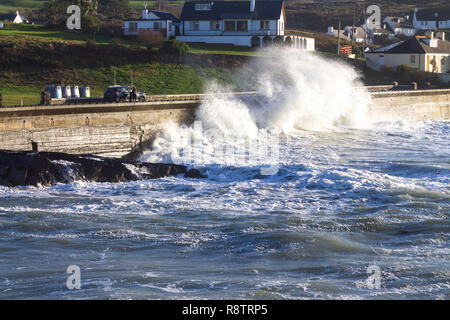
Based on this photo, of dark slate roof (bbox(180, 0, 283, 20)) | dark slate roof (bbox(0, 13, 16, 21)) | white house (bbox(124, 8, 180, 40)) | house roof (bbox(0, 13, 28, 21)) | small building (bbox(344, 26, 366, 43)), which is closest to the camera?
white house (bbox(124, 8, 180, 40))

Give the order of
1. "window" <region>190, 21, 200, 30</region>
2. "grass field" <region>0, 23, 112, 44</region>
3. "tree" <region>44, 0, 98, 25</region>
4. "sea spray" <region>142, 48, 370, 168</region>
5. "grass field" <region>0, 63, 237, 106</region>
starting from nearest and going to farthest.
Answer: "sea spray" <region>142, 48, 370, 168</region>, "grass field" <region>0, 63, 237, 106</region>, "grass field" <region>0, 23, 112, 44</region>, "window" <region>190, 21, 200, 30</region>, "tree" <region>44, 0, 98, 25</region>

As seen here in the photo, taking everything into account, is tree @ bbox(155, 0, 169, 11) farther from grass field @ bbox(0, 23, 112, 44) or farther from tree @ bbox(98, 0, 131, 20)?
grass field @ bbox(0, 23, 112, 44)

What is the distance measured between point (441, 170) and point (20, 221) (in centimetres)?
1750

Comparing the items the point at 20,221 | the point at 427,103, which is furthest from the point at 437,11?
the point at 20,221

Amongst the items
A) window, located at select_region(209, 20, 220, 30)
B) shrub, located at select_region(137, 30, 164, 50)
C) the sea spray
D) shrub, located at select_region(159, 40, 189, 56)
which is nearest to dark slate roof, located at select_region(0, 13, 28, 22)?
window, located at select_region(209, 20, 220, 30)

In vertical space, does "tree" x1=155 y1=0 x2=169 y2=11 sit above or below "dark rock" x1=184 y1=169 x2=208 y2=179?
above

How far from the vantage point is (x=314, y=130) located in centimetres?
4478

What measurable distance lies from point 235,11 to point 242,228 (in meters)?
56.5

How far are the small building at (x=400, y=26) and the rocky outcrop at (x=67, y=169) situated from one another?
87532 mm

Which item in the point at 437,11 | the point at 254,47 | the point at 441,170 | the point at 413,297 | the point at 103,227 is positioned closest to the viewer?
the point at 413,297

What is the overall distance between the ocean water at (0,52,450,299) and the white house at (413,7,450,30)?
84.4m

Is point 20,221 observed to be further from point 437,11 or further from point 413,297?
point 437,11

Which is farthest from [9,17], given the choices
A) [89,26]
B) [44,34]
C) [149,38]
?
[149,38]

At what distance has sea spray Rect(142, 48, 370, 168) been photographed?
1355 inches
